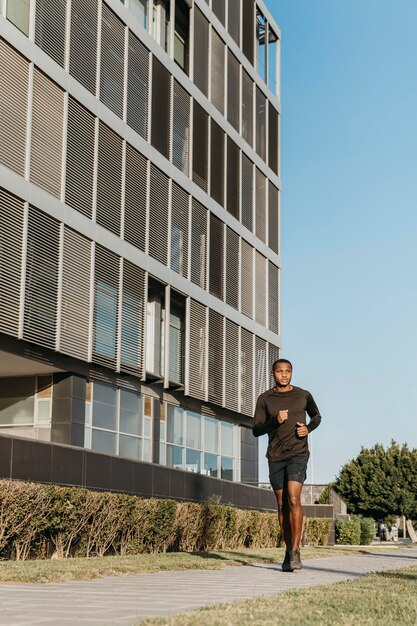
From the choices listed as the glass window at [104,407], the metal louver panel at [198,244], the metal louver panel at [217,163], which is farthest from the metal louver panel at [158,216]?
the glass window at [104,407]

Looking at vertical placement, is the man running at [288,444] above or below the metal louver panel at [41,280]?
below

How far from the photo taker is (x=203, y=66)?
112ft

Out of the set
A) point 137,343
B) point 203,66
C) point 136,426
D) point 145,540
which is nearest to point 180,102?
point 203,66

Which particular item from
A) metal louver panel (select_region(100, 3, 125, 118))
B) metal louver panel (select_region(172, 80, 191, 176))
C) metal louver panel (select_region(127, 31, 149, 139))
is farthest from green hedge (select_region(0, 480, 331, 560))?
metal louver panel (select_region(172, 80, 191, 176))

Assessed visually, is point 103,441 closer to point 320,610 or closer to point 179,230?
point 179,230

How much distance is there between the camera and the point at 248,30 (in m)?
39.0

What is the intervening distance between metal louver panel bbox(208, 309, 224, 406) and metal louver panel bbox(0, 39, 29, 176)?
1205cm

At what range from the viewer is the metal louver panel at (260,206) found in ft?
126

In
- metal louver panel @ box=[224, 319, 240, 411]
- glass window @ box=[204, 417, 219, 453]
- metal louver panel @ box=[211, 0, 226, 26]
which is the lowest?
glass window @ box=[204, 417, 219, 453]

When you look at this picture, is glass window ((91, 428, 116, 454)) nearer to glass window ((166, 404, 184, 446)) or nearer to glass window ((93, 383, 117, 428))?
glass window ((93, 383, 117, 428))

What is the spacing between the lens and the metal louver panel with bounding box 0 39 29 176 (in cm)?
2192

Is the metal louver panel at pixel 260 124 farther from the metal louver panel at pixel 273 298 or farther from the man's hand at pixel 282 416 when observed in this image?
the man's hand at pixel 282 416

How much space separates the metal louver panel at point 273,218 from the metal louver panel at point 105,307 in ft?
46.8

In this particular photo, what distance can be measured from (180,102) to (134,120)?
3843 millimetres
